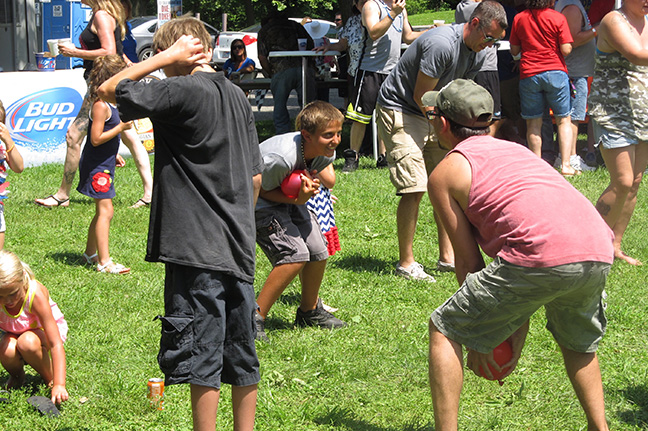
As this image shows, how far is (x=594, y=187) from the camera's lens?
8414 mm

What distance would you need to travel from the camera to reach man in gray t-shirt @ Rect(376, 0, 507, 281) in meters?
5.46

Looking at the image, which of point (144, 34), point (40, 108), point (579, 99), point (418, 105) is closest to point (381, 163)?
point (579, 99)

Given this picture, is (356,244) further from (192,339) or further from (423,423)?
(192,339)

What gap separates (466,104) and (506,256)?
25.8 inches

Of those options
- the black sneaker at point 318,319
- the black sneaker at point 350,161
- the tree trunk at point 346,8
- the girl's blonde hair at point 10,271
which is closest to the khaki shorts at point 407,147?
the black sneaker at point 318,319

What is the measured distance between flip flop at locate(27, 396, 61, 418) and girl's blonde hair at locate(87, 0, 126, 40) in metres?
4.74

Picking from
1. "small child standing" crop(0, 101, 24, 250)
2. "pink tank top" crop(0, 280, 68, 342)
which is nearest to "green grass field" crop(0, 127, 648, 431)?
"pink tank top" crop(0, 280, 68, 342)

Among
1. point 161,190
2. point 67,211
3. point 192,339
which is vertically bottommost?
point 67,211

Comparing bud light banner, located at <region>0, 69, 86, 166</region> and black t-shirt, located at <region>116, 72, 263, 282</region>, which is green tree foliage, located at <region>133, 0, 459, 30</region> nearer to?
bud light banner, located at <region>0, 69, 86, 166</region>

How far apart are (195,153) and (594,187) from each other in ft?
21.1

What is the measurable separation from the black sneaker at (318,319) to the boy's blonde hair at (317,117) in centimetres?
115

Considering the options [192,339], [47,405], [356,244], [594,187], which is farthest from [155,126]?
[594,187]

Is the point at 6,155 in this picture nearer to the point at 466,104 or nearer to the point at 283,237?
the point at 283,237

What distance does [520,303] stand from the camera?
301 centimetres
